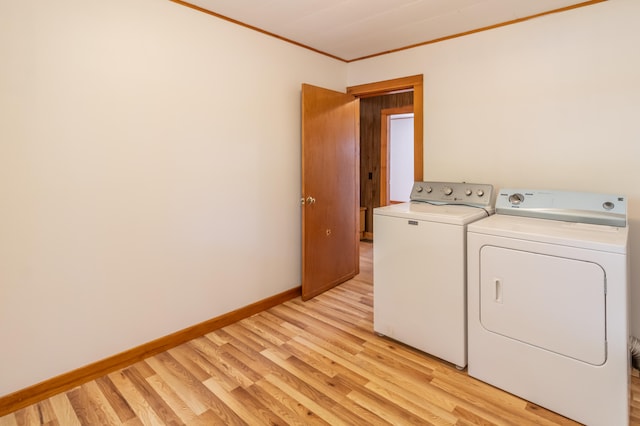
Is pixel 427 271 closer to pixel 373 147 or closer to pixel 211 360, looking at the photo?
pixel 211 360

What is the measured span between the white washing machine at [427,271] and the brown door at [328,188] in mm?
846

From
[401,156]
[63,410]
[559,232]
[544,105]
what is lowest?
[63,410]

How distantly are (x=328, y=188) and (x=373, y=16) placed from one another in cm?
145

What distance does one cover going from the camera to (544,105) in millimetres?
2420

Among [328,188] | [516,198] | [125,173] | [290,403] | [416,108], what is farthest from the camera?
[328,188]

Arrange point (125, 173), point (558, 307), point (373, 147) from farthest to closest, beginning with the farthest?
point (373, 147) < point (125, 173) < point (558, 307)

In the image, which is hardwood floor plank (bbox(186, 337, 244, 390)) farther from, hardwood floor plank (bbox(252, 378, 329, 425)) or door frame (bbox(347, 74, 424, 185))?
door frame (bbox(347, 74, 424, 185))

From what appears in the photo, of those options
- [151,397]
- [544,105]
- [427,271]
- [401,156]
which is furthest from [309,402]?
[401,156]

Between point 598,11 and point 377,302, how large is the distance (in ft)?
7.61

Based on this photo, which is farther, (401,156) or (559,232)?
(401,156)

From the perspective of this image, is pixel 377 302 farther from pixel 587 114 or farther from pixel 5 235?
pixel 5 235

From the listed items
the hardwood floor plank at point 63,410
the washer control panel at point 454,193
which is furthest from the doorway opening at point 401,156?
the hardwood floor plank at point 63,410

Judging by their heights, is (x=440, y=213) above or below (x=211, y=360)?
above

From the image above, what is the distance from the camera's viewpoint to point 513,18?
2467 mm
